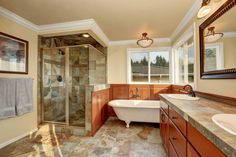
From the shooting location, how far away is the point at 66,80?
3178mm

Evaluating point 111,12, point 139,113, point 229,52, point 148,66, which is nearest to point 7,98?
point 111,12

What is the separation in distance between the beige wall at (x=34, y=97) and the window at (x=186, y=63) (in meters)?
3.22

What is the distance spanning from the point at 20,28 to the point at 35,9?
625 mm

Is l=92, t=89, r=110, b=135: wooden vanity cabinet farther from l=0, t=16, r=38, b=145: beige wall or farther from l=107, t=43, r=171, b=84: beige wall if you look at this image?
l=0, t=16, r=38, b=145: beige wall

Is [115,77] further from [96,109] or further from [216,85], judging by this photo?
[216,85]

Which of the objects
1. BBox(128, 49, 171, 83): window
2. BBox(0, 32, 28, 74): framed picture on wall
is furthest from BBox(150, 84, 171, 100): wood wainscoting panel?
BBox(0, 32, 28, 74): framed picture on wall

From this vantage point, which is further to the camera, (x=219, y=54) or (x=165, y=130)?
(x=165, y=130)

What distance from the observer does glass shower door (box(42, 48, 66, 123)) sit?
10.5 ft

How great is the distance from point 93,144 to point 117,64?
238 cm

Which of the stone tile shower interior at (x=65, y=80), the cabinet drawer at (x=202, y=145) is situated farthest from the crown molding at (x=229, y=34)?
the stone tile shower interior at (x=65, y=80)

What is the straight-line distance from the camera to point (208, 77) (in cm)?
180

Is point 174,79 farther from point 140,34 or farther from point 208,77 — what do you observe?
point 208,77

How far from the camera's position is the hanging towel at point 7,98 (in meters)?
2.14

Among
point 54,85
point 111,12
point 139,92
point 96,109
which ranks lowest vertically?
point 96,109
